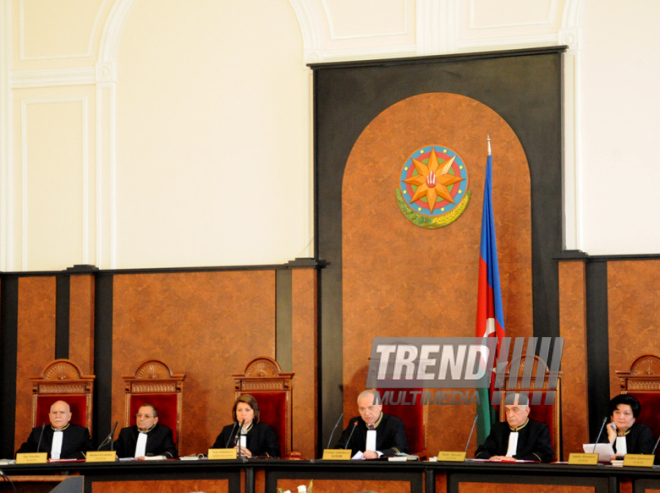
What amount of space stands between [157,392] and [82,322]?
969 millimetres

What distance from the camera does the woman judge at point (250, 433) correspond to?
6.11m

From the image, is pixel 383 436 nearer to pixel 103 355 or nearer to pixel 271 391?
pixel 271 391

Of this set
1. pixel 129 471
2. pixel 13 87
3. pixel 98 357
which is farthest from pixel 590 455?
pixel 13 87

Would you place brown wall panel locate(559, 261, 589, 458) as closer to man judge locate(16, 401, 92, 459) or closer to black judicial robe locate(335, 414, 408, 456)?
black judicial robe locate(335, 414, 408, 456)

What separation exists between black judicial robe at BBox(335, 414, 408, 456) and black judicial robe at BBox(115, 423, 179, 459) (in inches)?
49.6

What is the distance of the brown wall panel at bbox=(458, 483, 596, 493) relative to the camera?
4.96 metres

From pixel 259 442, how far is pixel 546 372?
2.05 metres

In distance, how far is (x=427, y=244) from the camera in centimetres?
664

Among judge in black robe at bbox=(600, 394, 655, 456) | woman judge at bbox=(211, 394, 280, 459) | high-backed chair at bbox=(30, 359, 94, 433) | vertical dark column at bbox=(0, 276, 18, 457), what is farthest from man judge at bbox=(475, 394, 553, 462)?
vertical dark column at bbox=(0, 276, 18, 457)

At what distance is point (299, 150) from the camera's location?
696 centimetres

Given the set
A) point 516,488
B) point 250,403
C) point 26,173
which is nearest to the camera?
point 516,488

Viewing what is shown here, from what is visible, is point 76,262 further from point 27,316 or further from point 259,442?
point 259,442

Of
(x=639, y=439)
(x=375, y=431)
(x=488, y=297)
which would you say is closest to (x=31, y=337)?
(x=375, y=431)

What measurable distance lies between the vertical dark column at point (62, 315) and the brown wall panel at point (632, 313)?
421 centimetres
